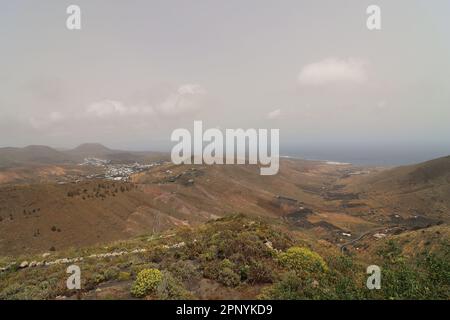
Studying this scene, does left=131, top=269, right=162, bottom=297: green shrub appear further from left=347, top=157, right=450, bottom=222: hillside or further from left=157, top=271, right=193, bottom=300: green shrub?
left=347, top=157, right=450, bottom=222: hillside

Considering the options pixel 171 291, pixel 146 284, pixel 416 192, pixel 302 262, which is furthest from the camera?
pixel 416 192

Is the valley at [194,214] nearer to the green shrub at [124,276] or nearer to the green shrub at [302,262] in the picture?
the green shrub at [124,276]

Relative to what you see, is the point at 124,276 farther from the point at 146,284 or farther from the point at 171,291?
the point at 171,291

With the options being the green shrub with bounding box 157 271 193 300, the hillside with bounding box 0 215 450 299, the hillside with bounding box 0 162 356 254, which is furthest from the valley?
the green shrub with bounding box 157 271 193 300

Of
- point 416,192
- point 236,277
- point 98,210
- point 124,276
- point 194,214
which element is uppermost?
point 236,277

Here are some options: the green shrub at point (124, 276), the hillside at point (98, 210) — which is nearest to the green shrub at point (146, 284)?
the green shrub at point (124, 276)

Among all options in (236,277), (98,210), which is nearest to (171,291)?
(236,277)

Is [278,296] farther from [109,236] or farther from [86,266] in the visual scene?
[109,236]
